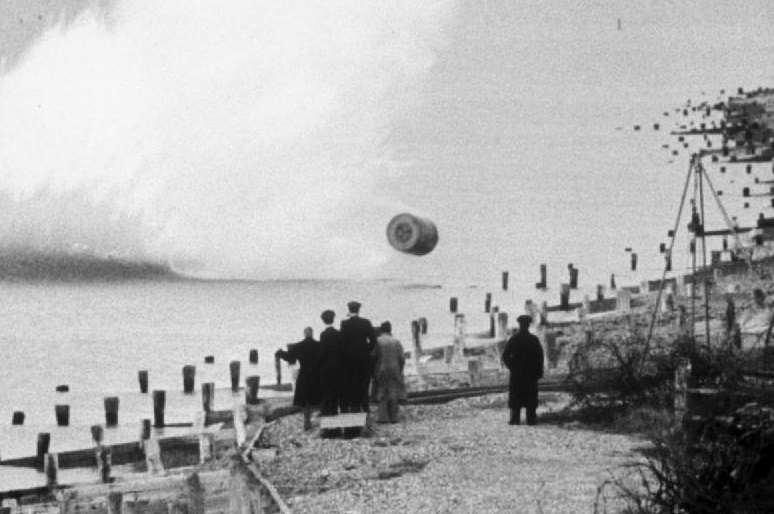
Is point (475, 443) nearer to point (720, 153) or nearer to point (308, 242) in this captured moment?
point (308, 242)

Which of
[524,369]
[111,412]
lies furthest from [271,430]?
[111,412]

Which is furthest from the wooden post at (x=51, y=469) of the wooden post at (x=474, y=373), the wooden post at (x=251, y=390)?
the wooden post at (x=474, y=373)

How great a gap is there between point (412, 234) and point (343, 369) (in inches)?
1723

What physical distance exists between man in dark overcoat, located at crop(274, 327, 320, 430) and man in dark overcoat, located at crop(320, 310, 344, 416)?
0.12 m

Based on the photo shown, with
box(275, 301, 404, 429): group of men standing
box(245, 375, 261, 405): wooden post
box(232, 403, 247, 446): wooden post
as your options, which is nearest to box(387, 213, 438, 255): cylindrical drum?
box(245, 375, 261, 405): wooden post

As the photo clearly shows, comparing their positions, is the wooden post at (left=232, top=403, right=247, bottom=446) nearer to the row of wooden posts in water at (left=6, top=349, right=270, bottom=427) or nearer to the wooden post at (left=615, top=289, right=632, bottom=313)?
the row of wooden posts in water at (left=6, top=349, right=270, bottom=427)

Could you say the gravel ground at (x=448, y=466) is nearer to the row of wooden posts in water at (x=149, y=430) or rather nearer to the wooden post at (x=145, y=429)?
the row of wooden posts in water at (x=149, y=430)

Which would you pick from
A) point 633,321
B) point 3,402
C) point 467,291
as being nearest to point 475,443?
point 633,321

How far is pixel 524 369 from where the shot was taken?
77.8ft

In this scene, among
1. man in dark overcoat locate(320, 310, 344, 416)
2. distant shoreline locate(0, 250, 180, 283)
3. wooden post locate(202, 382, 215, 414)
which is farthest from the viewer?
distant shoreline locate(0, 250, 180, 283)

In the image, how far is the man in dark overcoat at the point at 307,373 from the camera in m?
23.7

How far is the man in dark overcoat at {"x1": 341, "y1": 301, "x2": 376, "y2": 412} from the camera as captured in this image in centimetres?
2334

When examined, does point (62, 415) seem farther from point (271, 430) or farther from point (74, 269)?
point (74, 269)

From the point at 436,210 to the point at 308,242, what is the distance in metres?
30.0
